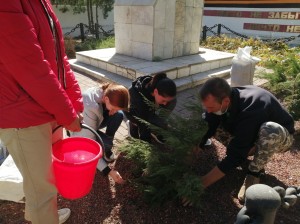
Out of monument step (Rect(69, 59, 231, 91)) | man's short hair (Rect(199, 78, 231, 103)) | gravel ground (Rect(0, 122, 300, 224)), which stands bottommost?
gravel ground (Rect(0, 122, 300, 224))

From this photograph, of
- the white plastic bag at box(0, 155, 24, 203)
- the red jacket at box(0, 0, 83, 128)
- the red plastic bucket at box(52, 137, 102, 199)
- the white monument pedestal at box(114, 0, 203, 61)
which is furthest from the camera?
the white monument pedestal at box(114, 0, 203, 61)

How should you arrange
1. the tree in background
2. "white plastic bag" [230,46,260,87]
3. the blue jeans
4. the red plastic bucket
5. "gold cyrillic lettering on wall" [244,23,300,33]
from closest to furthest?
1. the red plastic bucket
2. the blue jeans
3. "white plastic bag" [230,46,260,87]
4. "gold cyrillic lettering on wall" [244,23,300,33]
5. the tree in background

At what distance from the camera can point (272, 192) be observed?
1.09 m

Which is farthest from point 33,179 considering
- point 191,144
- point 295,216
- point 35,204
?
point 295,216

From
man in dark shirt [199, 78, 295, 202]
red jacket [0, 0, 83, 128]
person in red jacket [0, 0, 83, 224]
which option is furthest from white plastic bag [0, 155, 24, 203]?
man in dark shirt [199, 78, 295, 202]

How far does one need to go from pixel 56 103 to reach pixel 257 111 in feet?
5.42

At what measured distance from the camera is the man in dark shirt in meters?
2.26

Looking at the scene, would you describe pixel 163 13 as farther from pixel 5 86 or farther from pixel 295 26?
A: pixel 295 26

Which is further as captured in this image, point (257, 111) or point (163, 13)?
point (163, 13)

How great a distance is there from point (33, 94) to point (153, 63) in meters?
4.48

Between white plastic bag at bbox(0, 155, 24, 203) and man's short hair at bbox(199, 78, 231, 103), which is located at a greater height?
man's short hair at bbox(199, 78, 231, 103)

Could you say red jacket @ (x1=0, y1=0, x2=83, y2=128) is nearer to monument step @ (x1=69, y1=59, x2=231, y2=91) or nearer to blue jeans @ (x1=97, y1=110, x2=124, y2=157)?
blue jeans @ (x1=97, y1=110, x2=124, y2=157)

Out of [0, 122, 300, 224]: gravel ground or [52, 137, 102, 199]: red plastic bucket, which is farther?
[0, 122, 300, 224]: gravel ground

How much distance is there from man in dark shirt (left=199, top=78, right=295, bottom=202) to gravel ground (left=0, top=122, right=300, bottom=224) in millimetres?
199
